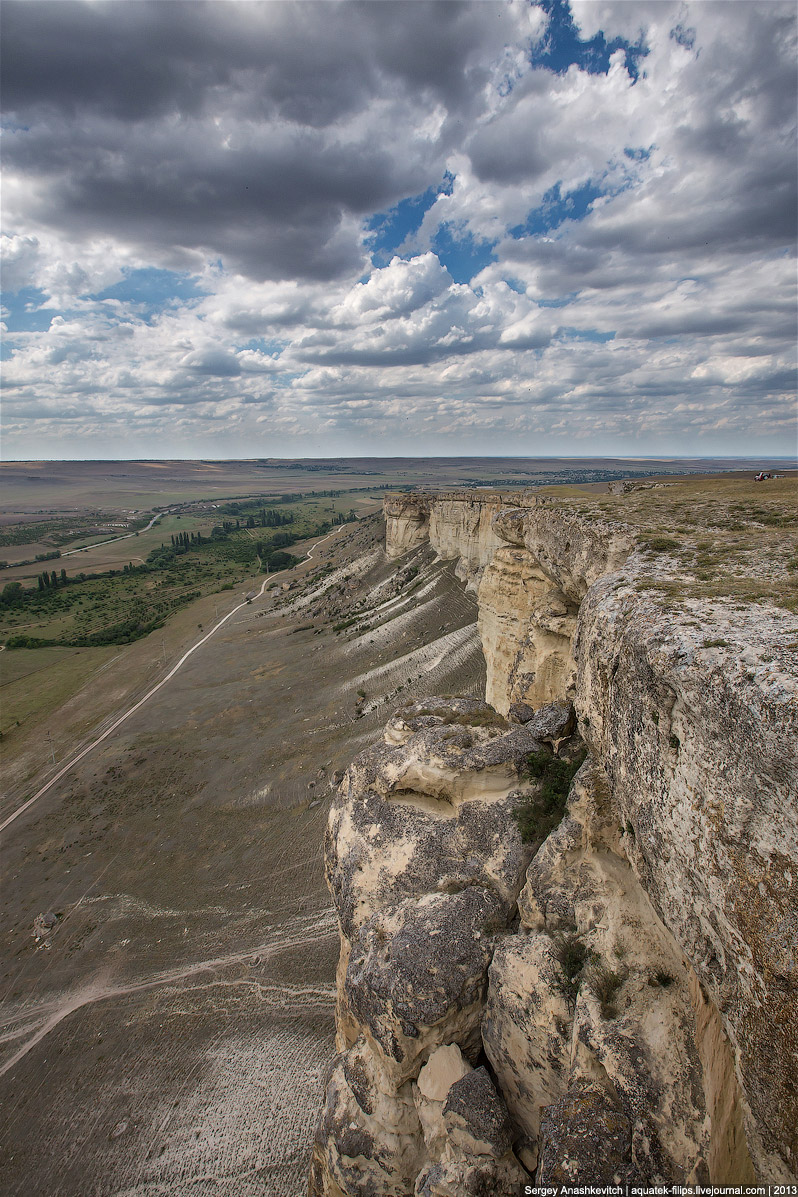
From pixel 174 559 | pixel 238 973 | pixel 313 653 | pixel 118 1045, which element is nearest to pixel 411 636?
pixel 313 653

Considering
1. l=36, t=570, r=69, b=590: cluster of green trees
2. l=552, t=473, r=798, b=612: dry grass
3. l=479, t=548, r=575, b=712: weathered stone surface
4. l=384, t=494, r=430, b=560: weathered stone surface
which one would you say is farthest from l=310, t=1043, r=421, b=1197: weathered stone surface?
l=36, t=570, r=69, b=590: cluster of green trees

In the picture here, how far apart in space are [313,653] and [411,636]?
11523 millimetres

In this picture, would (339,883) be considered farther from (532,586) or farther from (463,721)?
(532,586)

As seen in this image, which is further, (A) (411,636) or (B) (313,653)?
(B) (313,653)

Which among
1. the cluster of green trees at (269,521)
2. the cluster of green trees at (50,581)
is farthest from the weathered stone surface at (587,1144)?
the cluster of green trees at (269,521)

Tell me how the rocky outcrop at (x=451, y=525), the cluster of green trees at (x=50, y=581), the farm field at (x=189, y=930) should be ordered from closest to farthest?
the farm field at (x=189, y=930) → the rocky outcrop at (x=451, y=525) → the cluster of green trees at (x=50, y=581)

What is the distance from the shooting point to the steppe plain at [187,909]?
14961 millimetres

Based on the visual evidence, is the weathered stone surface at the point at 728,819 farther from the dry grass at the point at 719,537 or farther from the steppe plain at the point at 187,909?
the steppe plain at the point at 187,909

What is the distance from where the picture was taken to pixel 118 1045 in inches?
701

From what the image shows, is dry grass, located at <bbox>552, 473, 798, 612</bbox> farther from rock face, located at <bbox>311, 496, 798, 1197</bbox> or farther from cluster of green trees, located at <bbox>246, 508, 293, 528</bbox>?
cluster of green trees, located at <bbox>246, 508, 293, 528</bbox>

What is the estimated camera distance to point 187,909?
75.2 feet

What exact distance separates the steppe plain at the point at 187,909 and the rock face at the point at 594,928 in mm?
7282

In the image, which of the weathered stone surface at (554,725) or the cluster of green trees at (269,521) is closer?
the weathered stone surface at (554,725)

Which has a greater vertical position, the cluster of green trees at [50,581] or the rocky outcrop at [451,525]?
the rocky outcrop at [451,525]
